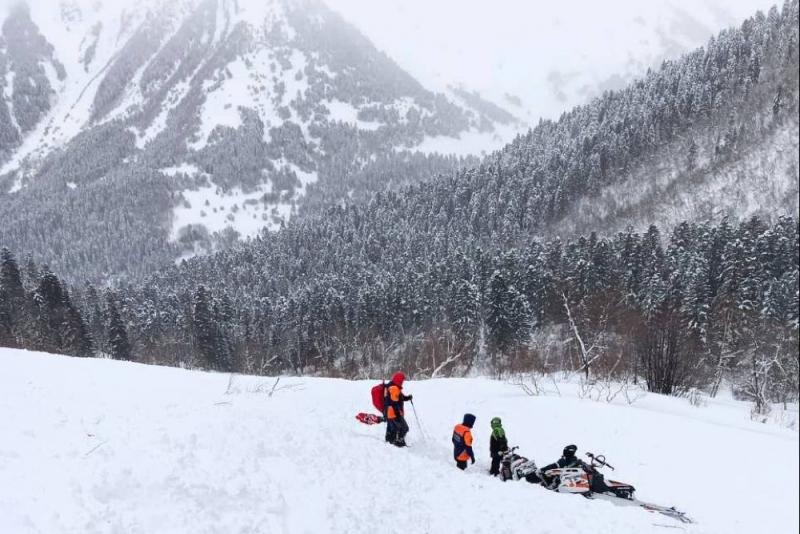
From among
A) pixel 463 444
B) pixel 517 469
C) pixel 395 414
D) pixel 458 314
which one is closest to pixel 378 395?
pixel 395 414

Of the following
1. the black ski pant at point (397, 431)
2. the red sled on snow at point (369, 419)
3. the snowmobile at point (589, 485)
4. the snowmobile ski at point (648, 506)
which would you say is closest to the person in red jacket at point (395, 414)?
the black ski pant at point (397, 431)

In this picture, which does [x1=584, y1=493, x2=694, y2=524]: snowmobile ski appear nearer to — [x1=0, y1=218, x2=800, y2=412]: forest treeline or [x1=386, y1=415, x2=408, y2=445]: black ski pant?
[x1=386, y1=415, x2=408, y2=445]: black ski pant

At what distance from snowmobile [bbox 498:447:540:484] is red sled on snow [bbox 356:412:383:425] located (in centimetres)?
498

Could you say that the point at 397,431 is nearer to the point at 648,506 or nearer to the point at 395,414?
the point at 395,414

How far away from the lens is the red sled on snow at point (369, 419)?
17.9 m

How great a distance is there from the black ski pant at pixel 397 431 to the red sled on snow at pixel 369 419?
1604mm

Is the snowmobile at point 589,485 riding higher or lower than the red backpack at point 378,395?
lower

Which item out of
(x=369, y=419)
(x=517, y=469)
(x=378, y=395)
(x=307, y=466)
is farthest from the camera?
(x=369, y=419)

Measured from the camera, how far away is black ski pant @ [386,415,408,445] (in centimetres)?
1623

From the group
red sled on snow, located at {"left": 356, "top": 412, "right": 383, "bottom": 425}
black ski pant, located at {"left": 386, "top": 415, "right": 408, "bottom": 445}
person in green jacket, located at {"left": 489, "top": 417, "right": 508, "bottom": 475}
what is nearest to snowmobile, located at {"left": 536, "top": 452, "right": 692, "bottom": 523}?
person in green jacket, located at {"left": 489, "top": 417, "right": 508, "bottom": 475}

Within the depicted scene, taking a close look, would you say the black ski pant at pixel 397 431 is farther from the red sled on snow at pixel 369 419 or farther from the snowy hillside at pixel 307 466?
the red sled on snow at pixel 369 419

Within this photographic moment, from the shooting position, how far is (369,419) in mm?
17953

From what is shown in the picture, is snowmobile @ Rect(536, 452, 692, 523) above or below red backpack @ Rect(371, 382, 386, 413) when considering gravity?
below

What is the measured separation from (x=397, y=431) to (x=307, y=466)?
3689 millimetres
